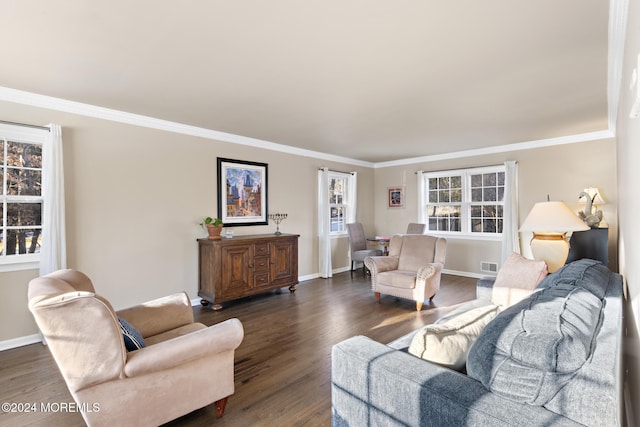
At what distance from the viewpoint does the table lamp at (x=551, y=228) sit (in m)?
2.71

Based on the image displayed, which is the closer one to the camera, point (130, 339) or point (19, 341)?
point (130, 339)

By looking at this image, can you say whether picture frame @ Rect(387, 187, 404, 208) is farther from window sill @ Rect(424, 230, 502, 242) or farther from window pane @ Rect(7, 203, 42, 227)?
window pane @ Rect(7, 203, 42, 227)

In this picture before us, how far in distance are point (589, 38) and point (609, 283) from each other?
1.64m

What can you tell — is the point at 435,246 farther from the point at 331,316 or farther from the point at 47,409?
the point at 47,409

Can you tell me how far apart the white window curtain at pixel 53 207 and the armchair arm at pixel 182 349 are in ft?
7.14

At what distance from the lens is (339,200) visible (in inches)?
262

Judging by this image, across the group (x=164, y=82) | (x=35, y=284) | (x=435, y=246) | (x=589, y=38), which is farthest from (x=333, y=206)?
(x=35, y=284)

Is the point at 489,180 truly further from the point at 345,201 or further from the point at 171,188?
the point at 171,188

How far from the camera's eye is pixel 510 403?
970 millimetres

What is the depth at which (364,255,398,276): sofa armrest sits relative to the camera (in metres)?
4.43

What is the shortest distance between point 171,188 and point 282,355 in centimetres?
259

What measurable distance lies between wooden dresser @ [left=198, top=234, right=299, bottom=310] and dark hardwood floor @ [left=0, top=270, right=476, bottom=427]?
19cm

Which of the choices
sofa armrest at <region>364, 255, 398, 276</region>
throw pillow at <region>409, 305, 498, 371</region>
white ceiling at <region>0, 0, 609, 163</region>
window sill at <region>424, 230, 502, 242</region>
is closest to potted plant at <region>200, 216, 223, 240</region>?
white ceiling at <region>0, 0, 609, 163</region>

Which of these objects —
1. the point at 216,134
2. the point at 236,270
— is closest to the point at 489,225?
the point at 236,270
